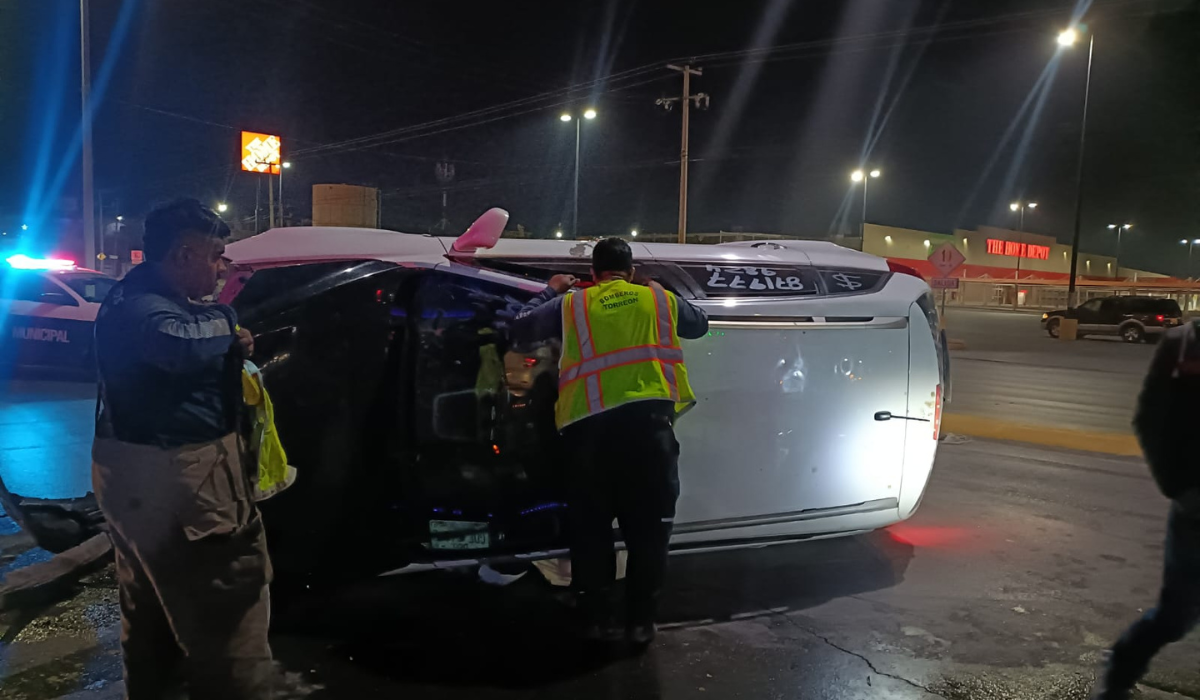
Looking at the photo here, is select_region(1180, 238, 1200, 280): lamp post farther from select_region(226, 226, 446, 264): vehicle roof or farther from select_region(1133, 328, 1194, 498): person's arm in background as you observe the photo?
select_region(226, 226, 446, 264): vehicle roof

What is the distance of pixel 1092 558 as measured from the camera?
5.20m

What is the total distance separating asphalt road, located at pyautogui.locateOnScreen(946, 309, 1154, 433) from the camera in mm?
10984

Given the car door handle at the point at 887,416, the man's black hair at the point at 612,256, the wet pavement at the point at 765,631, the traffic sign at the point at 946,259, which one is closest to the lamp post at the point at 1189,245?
the traffic sign at the point at 946,259

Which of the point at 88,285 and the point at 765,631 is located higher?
the point at 88,285

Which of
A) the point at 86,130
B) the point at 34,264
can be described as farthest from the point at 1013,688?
the point at 86,130

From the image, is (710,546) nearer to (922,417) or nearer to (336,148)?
(922,417)

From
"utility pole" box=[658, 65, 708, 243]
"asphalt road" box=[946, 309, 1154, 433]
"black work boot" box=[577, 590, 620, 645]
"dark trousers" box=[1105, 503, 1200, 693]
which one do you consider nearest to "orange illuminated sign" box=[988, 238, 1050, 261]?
"asphalt road" box=[946, 309, 1154, 433]

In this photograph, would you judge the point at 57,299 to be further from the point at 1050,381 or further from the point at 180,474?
the point at 1050,381

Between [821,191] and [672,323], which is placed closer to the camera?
[672,323]

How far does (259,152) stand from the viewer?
19.8m

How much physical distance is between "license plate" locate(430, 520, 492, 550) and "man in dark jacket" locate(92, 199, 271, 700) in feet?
3.66

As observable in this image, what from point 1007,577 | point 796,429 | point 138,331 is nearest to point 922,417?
point 796,429

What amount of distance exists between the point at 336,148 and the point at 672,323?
114ft

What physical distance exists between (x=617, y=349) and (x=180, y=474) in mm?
1815
